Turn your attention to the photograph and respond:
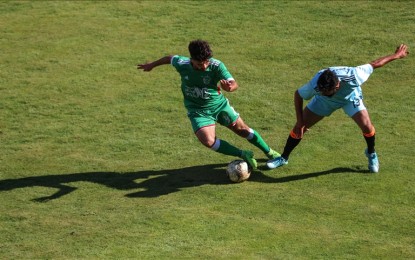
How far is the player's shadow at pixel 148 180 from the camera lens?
1305 cm

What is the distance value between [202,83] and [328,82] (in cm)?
210

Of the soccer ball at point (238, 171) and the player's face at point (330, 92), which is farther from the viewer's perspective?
the soccer ball at point (238, 171)

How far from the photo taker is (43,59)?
17.7 metres

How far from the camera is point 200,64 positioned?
41.7 ft

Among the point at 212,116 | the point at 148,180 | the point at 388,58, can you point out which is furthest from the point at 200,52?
the point at 388,58

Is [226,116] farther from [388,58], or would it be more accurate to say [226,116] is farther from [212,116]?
[388,58]

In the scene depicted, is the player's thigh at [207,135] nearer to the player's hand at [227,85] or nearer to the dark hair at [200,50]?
the player's hand at [227,85]

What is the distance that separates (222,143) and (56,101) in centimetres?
452

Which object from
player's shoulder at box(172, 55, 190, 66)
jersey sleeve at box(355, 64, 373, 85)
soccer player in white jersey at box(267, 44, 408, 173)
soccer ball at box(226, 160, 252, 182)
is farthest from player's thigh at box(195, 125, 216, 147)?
jersey sleeve at box(355, 64, 373, 85)

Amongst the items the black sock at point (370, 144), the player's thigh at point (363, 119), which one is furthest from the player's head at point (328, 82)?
the black sock at point (370, 144)

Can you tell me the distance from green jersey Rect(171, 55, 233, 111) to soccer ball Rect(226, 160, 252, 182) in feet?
3.31

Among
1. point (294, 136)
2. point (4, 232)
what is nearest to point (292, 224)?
point (294, 136)

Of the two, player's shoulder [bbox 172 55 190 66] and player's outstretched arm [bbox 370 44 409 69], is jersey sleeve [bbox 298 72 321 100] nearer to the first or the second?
player's outstretched arm [bbox 370 44 409 69]

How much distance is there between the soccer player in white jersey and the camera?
41.4ft
